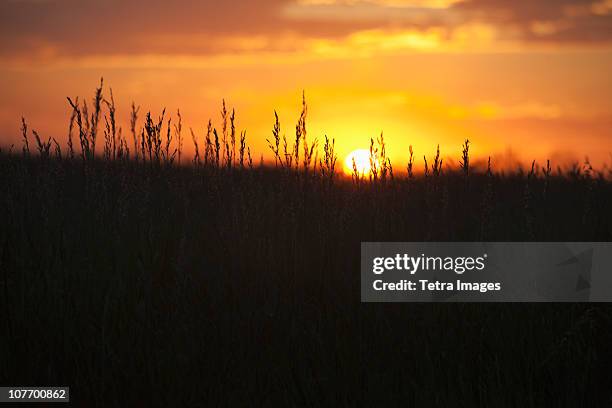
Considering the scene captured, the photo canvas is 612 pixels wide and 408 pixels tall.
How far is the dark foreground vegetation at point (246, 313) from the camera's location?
2820 millimetres

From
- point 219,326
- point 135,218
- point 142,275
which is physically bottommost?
point 219,326

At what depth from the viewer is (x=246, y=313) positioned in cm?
324

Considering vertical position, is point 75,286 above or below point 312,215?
below

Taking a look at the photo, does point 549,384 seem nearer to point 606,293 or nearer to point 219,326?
point 606,293

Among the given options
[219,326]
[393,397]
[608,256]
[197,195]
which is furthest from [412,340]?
[197,195]

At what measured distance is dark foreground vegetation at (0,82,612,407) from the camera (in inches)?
111

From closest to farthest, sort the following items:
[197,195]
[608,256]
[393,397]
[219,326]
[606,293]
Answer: [393,397] < [219,326] < [606,293] < [608,256] < [197,195]

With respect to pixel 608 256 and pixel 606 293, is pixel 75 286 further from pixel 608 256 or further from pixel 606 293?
pixel 608 256

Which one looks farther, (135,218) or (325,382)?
(135,218)

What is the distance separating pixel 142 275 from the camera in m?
3.26

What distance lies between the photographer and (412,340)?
10.4ft

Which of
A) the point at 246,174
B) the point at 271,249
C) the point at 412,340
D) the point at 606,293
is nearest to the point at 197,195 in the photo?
the point at 246,174

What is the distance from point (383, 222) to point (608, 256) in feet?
4.29

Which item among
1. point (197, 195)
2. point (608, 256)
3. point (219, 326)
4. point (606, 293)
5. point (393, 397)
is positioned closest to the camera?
point (393, 397)
